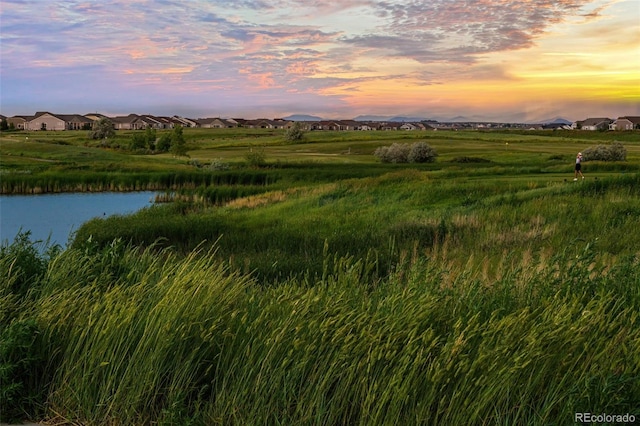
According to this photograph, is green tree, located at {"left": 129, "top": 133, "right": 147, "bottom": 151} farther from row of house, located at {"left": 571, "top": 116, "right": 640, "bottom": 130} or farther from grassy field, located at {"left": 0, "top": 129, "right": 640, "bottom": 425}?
row of house, located at {"left": 571, "top": 116, "right": 640, "bottom": 130}

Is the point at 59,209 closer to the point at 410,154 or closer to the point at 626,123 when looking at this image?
the point at 410,154

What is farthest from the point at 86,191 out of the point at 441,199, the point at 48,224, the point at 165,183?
the point at 441,199

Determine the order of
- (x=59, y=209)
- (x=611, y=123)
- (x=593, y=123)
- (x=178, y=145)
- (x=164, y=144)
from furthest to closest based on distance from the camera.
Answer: (x=593, y=123) → (x=611, y=123) → (x=164, y=144) → (x=178, y=145) → (x=59, y=209)

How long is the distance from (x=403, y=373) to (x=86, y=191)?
171ft

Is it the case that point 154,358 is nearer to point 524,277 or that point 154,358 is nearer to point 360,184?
point 524,277

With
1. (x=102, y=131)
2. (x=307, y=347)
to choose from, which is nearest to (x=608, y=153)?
(x=307, y=347)

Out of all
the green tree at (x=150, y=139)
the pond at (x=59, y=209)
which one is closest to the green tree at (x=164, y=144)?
the green tree at (x=150, y=139)

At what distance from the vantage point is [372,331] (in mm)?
4906

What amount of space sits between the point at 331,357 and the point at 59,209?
136ft

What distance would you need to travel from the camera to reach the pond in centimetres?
3416

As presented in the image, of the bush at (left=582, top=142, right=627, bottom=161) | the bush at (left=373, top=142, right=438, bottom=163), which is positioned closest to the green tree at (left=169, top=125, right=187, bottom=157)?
the bush at (left=373, top=142, right=438, bottom=163)

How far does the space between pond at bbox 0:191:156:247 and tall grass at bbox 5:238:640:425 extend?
27.2 metres

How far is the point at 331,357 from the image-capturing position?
4.77 m

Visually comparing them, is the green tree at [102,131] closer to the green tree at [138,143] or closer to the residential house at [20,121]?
the green tree at [138,143]
